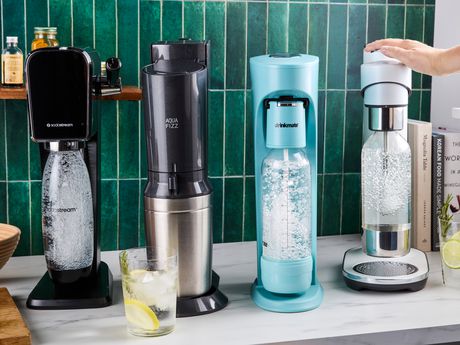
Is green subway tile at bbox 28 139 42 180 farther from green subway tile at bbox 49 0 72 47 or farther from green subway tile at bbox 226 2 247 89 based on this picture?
green subway tile at bbox 226 2 247 89

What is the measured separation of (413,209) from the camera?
6.20 ft

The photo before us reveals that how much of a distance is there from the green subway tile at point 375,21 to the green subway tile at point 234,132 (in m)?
0.39

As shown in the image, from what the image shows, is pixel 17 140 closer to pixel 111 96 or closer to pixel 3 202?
pixel 3 202

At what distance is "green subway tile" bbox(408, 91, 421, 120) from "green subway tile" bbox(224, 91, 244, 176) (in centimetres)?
48

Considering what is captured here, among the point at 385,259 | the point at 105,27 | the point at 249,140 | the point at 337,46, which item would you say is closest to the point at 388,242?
the point at 385,259

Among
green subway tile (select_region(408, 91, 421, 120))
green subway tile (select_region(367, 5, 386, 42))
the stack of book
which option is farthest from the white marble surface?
green subway tile (select_region(367, 5, 386, 42))

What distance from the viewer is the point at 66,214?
1458 millimetres

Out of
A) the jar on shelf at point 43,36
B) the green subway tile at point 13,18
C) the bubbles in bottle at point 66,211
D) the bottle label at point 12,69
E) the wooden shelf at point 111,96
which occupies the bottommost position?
the bubbles in bottle at point 66,211

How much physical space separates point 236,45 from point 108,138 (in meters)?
0.40

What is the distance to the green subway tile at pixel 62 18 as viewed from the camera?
69.8 inches

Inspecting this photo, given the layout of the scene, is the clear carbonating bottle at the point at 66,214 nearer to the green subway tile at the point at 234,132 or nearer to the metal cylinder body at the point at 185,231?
the metal cylinder body at the point at 185,231

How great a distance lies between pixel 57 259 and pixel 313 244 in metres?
0.51

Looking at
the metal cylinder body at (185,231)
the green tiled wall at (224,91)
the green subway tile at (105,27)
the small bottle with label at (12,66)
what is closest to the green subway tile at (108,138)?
the green tiled wall at (224,91)

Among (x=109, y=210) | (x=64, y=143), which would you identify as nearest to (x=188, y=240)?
(x=64, y=143)
